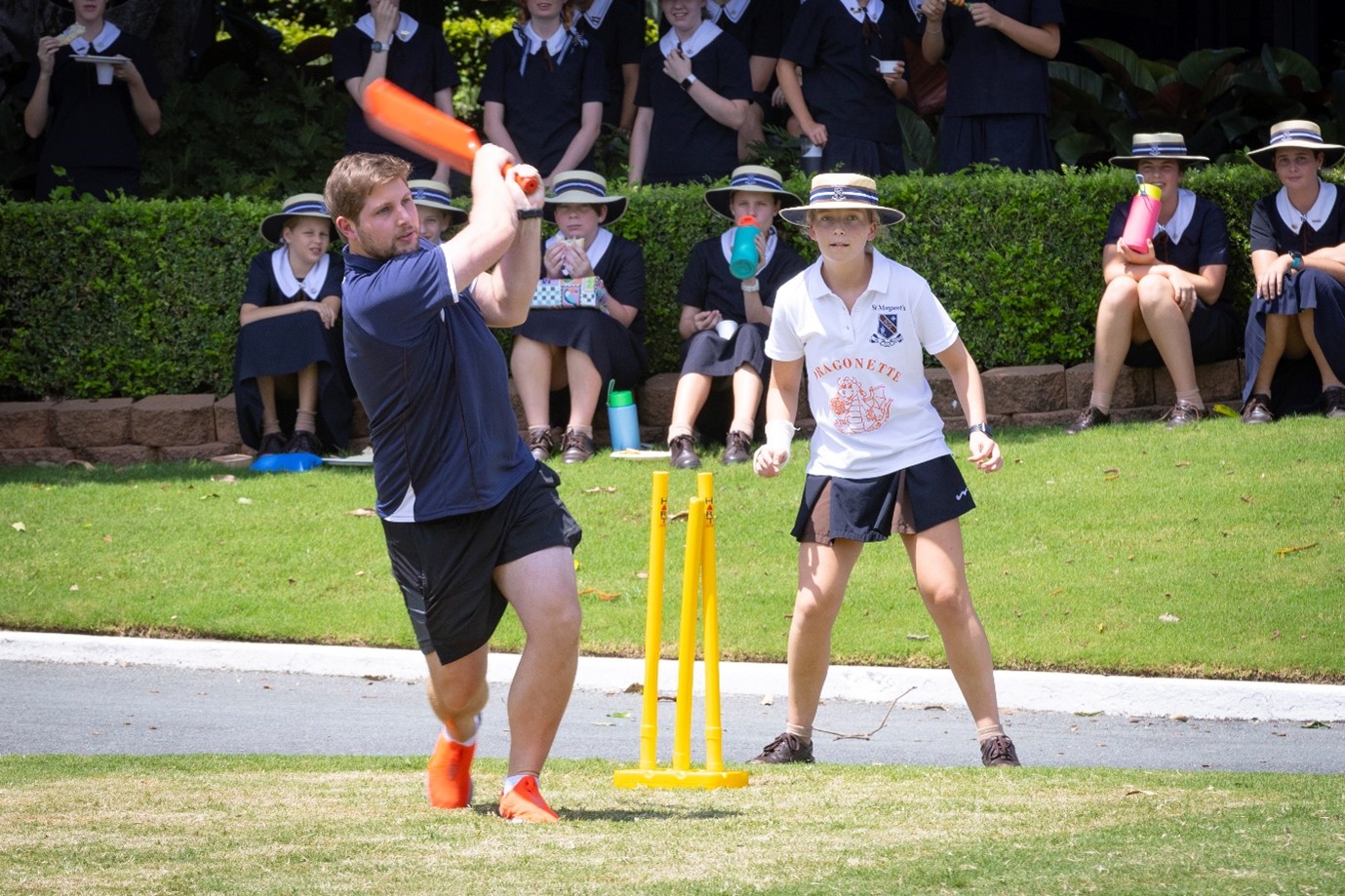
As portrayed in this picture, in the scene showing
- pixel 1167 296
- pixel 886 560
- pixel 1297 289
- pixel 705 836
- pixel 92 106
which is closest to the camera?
pixel 705 836

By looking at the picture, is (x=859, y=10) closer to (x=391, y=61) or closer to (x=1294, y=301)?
(x=391, y=61)

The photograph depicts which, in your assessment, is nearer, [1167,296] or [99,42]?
[1167,296]

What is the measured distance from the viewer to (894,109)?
13008 millimetres

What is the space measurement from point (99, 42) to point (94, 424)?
292 centimetres

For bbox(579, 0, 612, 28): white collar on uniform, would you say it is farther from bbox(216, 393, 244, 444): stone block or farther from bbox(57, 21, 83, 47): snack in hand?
bbox(216, 393, 244, 444): stone block

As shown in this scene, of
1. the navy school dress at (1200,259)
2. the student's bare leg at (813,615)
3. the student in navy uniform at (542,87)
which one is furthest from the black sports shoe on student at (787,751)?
the student in navy uniform at (542,87)

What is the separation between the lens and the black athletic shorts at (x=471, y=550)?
5.12m

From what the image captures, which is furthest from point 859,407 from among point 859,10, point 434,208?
point 859,10

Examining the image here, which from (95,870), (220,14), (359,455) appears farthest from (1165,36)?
(95,870)

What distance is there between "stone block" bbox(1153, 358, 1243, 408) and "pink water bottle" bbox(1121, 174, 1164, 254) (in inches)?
40.4

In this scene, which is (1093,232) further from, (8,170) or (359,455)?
(8,170)

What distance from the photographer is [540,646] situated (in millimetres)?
5098

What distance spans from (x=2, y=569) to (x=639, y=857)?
6.35 m

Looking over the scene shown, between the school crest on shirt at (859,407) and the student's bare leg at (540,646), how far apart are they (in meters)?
1.41
